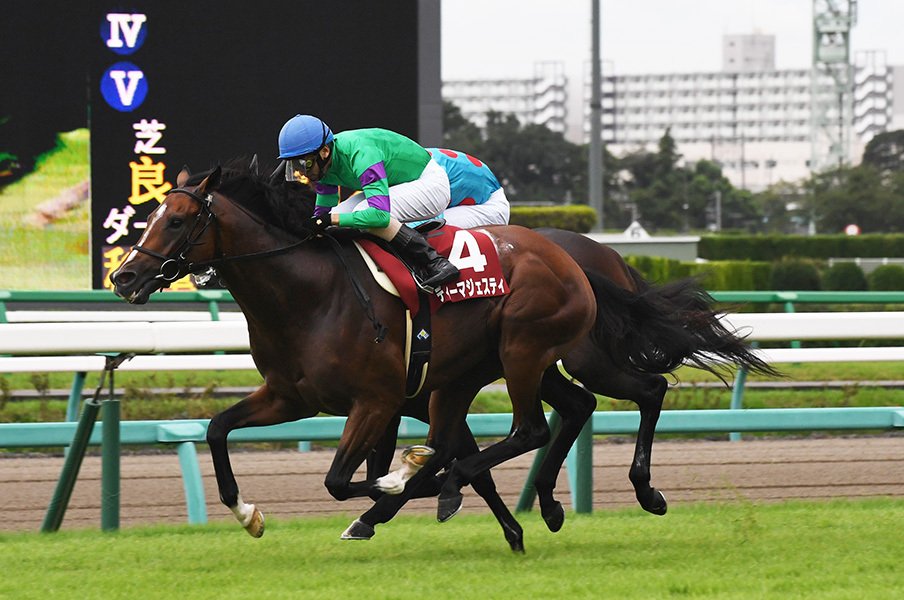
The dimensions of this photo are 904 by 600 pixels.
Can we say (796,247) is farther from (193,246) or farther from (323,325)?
(193,246)

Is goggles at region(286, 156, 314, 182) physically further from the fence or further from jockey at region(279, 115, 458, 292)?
the fence

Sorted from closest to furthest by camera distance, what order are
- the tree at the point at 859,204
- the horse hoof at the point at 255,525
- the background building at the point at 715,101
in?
the horse hoof at the point at 255,525 → the tree at the point at 859,204 → the background building at the point at 715,101

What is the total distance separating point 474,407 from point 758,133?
120m

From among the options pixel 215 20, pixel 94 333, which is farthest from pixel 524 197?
pixel 94 333

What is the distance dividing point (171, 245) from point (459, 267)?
0.92 m

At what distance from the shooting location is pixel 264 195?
451 cm

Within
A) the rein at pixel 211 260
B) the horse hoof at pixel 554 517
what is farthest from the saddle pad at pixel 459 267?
the horse hoof at pixel 554 517

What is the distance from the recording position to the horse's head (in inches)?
161

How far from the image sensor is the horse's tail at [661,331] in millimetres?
5133

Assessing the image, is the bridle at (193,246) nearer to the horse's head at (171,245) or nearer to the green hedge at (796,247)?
the horse's head at (171,245)

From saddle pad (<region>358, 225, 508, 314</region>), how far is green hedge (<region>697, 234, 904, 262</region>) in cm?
2796

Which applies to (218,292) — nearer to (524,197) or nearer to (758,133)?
Result: (524,197)

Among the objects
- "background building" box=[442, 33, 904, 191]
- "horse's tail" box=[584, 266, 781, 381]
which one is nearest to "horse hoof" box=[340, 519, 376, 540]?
"horse's tail" box=[584, 266, 781, 381]

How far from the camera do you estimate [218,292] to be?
34.4 feet
